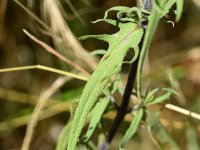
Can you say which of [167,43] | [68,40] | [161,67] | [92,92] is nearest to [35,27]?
[68,40]

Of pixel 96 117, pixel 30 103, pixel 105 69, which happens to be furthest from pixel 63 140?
pixel 30 103

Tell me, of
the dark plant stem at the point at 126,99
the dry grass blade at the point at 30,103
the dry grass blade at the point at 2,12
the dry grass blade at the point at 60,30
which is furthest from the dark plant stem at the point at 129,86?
the dry grass blade at the point at 2,12

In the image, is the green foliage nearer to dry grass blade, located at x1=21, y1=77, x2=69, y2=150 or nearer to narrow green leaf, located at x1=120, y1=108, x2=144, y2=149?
narrow green leaf, located at x1=120, y1=108, x2=144, y2=149

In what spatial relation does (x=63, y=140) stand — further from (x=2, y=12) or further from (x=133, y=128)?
(x=2, y=12)

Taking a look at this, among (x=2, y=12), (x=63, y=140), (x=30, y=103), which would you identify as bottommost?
(x=30, y=103)

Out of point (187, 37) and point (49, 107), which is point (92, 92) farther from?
point (187, 37)

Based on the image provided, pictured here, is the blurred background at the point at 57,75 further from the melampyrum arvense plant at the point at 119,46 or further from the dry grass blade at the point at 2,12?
the melampyrum arvense plant at the point at 119,46
